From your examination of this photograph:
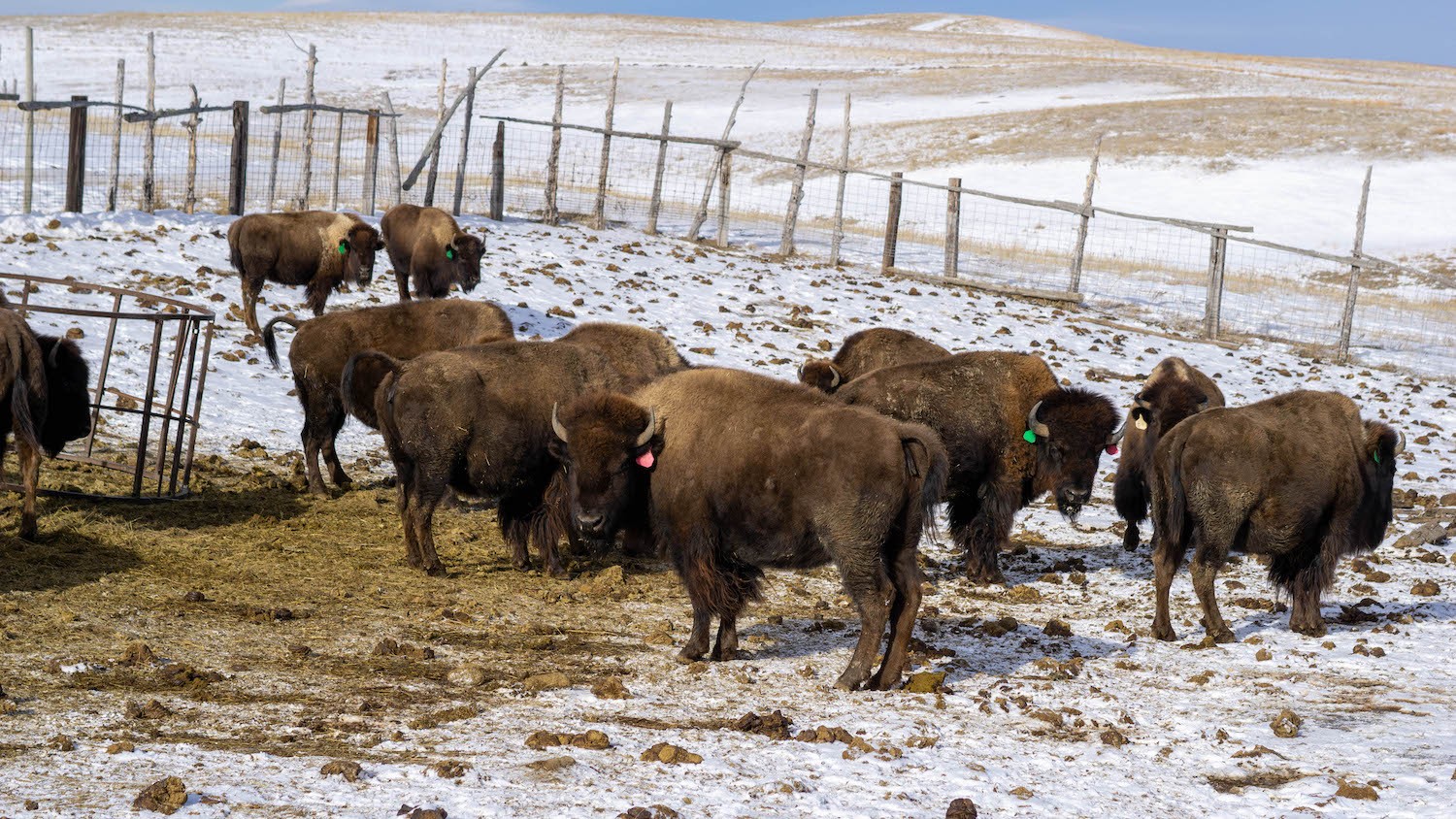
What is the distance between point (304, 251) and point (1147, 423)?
1064 centimetres

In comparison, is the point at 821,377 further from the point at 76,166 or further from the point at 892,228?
the point at 892,228

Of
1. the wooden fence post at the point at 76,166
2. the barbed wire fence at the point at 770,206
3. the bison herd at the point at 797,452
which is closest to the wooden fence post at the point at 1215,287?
the barbed wire fence at the point at 770,206

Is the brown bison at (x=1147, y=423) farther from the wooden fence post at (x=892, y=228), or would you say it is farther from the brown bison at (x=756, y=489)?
the wooden fence post at (x=892, y=228)

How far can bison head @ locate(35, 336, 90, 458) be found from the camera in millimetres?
8969

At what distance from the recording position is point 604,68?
206ft

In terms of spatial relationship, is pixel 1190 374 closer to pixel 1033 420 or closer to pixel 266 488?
pixel 1033 420

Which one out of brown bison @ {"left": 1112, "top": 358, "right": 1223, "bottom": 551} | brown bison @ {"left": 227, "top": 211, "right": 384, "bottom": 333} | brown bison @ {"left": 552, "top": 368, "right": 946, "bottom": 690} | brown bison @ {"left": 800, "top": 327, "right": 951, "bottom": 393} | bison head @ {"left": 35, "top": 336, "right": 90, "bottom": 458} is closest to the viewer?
brown bison @ {"left": 552, "top": 368, "right": 946, "bottom": 690}

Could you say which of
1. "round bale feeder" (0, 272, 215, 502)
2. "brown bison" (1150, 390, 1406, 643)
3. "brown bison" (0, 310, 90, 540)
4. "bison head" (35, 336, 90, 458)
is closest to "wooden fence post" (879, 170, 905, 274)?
"round bale feeder" (0, 272, 215, 502)

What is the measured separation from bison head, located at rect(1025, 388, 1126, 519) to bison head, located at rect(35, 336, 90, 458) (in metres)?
6.61

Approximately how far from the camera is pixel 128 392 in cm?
1205

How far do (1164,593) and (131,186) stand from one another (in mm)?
24284

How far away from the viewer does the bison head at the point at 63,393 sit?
29.4ft

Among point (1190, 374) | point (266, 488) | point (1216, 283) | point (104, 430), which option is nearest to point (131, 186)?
point (104, 430)

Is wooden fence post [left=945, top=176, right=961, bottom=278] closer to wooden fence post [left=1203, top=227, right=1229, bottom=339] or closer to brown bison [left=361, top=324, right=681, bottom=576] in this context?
wooden fence post [left=1203, top=227, right=1229, bottom=339]
